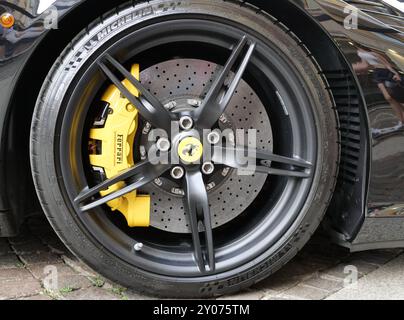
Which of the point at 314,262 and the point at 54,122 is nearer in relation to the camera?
the point at 54,122

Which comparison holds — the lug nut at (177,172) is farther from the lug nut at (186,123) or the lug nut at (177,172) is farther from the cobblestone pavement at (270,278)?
the cobblestone pavement at (270,278)

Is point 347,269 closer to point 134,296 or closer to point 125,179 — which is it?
point 134,296

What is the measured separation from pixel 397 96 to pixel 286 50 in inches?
18.0

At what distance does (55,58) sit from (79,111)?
26 cm

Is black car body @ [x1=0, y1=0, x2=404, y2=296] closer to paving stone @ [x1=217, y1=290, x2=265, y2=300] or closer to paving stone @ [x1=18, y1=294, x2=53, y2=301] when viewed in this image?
paving stone @ [x1=18, y1=294, x2=53, y2=301]

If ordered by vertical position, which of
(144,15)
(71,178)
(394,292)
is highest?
(144,15)

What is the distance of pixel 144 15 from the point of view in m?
1.84

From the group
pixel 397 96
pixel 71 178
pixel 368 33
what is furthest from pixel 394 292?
pixel 71 178

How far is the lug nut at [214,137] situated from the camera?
198 cm

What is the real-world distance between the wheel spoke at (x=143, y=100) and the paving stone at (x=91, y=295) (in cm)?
69

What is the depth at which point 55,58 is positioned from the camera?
198cm

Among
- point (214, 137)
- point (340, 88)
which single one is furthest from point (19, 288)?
point (340, 88)

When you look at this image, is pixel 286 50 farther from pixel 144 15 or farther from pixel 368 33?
pixel 144 15

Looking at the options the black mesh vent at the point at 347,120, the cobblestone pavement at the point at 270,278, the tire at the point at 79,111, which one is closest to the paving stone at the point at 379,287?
the cobblestone pavement at the point at 270,278
